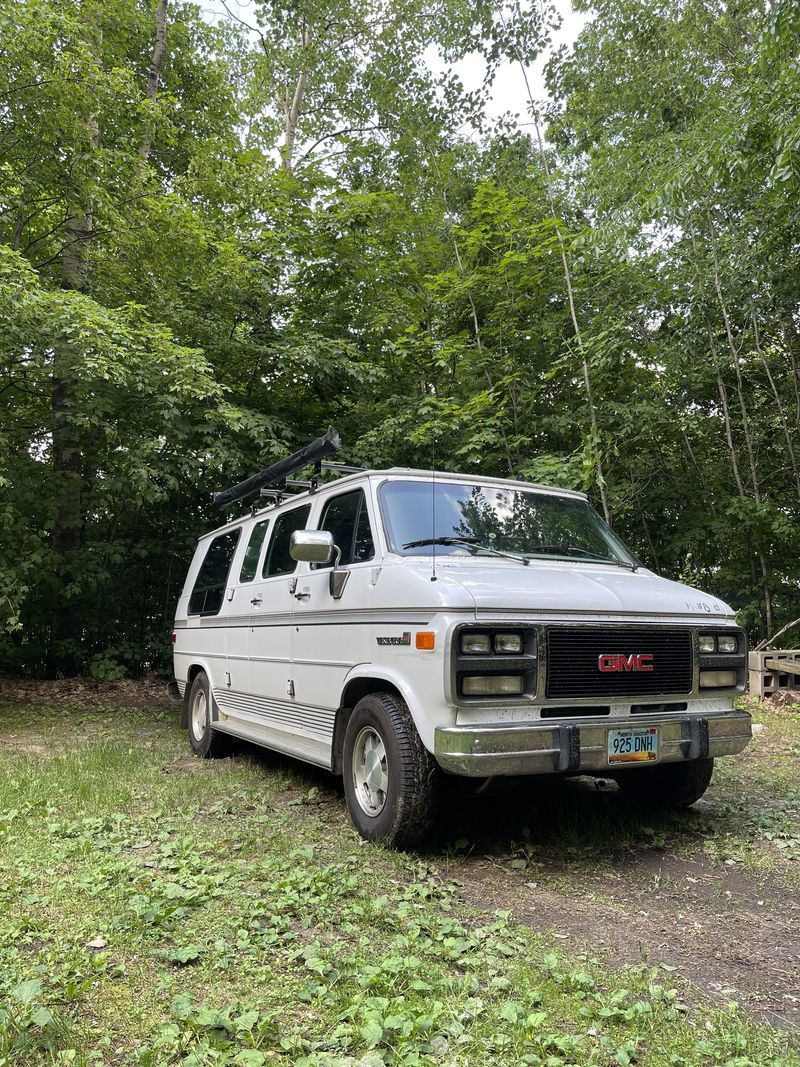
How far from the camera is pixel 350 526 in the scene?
4941mm

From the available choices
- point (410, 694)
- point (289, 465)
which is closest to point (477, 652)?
point (410, 694)

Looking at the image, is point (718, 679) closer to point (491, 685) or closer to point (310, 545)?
point (491, 685)

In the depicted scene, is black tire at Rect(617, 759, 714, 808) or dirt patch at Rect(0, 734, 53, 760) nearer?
black tire at Rect(617, 759, 714, 808)

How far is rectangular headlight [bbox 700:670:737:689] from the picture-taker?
171 inches

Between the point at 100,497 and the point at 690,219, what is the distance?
9.56 meters

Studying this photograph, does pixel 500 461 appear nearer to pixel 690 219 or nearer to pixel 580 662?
pixel 690 219

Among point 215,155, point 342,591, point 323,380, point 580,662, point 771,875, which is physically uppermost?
point 215,155

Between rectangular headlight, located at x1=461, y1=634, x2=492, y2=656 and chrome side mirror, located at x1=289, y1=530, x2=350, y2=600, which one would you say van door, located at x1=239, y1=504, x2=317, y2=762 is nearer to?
chrome side mirror, located at x1=289, y1=530, x2=350, y2=600

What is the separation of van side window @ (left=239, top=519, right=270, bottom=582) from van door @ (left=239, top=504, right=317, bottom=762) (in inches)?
6.3

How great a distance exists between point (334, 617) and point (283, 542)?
1390 millimetres

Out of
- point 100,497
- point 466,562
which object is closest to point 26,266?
point 100,497

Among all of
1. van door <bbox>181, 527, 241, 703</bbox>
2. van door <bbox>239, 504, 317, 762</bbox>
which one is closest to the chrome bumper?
van door <bbox>239, 504, 317, 762</bbox>

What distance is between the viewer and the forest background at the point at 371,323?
8859 millimetres

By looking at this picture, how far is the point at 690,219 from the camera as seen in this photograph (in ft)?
34.8
